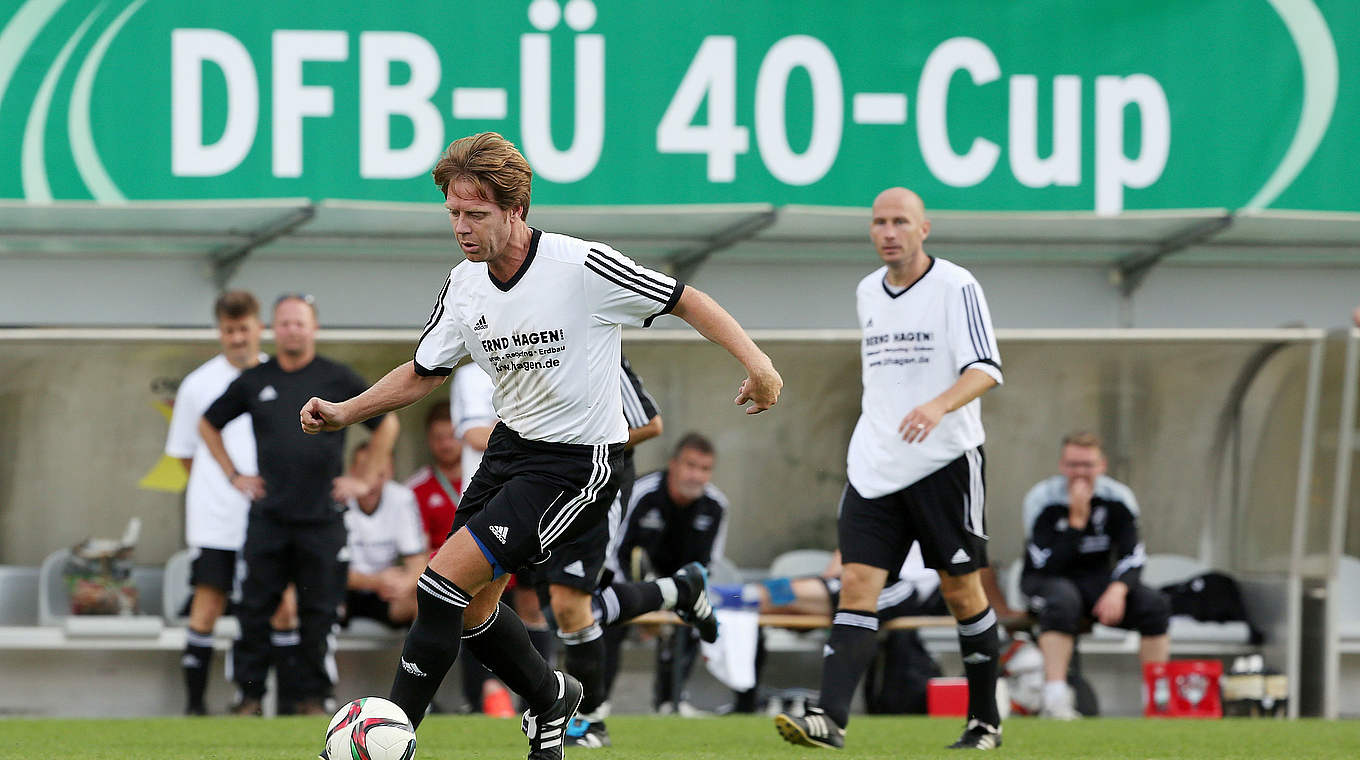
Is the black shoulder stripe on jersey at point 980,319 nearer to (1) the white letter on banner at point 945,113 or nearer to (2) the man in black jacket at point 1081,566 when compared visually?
(1) the white letter on banner at point 945,113

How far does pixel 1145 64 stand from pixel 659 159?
8.51ft

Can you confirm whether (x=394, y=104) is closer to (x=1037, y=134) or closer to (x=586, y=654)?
(x=1037, y=134)

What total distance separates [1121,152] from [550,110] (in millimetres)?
2902

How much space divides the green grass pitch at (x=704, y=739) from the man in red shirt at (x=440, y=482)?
5.35ft

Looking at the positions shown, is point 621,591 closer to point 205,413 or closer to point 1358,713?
point 205,413

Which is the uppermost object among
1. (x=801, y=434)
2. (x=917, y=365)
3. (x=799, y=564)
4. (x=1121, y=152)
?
(x=1121, y=152)

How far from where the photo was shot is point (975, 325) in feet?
18.5

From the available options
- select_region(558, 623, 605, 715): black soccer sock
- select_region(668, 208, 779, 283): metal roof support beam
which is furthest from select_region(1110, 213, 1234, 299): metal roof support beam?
select_region(558, 623, 605, 715): black soccer sock

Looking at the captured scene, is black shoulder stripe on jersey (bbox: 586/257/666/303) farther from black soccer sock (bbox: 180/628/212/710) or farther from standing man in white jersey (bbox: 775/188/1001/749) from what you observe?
black soccer sock (bbox: 180/628/212/710)

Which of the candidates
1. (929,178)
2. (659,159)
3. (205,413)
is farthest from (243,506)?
(929,178)

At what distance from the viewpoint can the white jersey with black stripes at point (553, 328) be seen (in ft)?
14.0

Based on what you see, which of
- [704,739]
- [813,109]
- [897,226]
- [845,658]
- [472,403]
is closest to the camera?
[845,658]

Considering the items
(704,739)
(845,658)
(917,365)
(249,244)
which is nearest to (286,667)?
(249,244)

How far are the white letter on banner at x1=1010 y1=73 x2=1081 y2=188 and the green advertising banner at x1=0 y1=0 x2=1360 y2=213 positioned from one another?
11 mm
